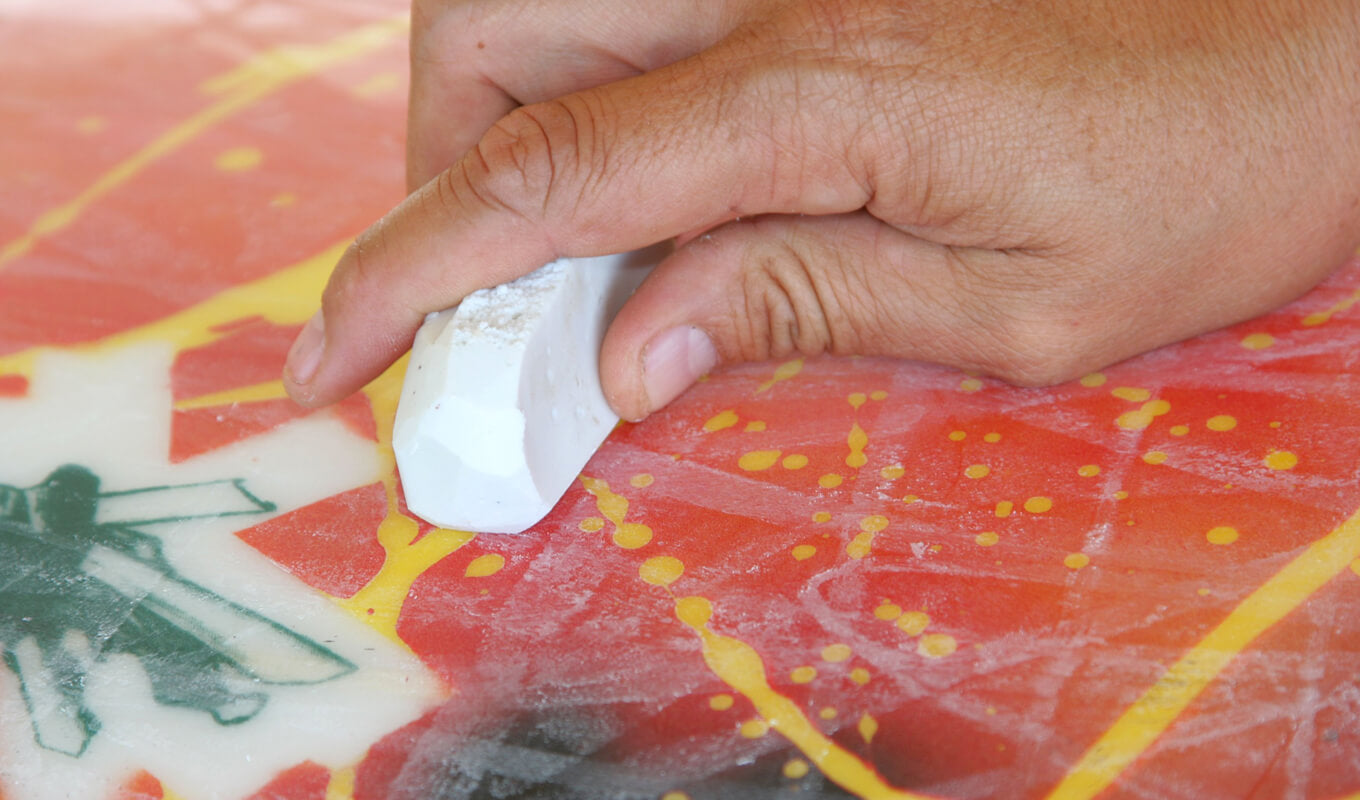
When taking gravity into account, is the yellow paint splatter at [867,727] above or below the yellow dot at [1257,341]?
below

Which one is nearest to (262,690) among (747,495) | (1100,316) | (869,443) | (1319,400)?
(747,495)

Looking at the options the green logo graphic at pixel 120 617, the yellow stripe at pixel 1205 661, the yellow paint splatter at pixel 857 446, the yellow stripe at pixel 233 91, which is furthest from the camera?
the yellow stripe at pixel 233 91

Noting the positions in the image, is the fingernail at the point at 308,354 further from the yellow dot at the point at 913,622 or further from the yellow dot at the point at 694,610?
the yellow dot at the point at 913,622

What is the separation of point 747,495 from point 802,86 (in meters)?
0.29

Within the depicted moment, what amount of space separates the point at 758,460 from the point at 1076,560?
0.24 m

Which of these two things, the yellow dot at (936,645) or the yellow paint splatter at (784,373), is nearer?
the yellow dot at (936,645)

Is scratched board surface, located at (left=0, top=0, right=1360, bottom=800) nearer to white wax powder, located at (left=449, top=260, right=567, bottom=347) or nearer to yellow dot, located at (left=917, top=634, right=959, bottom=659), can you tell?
yellow dot, located at (left=917, top=634, right=959, bottom=659)

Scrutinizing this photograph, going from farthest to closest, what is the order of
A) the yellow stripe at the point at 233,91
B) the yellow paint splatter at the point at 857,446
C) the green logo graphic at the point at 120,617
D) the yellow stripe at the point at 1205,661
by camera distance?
1. the yellow stripe at the point at 233,91
2. the yellow paint splatter at the point at 857,446
3. the green logo graphic at the point at 120,617
4. the yellow stripe at the point at 1205,661

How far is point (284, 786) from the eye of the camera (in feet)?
2.27

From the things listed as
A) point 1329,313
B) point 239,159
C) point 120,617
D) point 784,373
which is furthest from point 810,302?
point 239,159

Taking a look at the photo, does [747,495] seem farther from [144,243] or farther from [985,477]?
[144,243]

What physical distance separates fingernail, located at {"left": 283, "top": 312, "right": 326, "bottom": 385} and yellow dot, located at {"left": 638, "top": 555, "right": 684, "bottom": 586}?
320 millimetres

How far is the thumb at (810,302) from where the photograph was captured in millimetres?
908

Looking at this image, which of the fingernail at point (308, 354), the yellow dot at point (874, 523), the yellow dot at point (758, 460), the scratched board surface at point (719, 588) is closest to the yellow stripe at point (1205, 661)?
the scratched board surface at point (719, 588)
